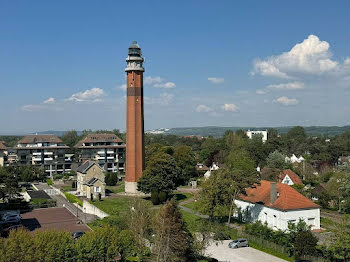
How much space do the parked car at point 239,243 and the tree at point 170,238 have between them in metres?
9.13

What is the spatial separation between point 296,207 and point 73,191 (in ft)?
144

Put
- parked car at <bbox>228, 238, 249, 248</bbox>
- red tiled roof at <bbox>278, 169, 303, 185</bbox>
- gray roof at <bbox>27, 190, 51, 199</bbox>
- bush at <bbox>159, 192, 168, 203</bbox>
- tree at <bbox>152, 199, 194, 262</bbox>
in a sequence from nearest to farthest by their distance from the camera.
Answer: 1. tree at <bbox>152, 199, 194, 262</bbox>
2. parked car at <bbox>228, 238, 249, 248</bbox>
3. bush at <bbox>159, 192, 168, 203</bbox>
4. gray roof at <bbox>27, 190, 51, 199</bbox>
5. red tiled roof at <bbox>278, 169, 303, 185</bbox>

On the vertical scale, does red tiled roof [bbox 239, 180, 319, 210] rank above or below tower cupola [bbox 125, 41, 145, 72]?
below

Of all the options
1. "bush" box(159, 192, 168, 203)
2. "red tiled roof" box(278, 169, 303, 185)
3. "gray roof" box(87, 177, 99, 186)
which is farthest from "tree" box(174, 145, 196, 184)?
"gray roof" box(87, 177, 99, 186)

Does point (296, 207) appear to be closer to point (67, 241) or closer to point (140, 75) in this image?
point (67, 241)

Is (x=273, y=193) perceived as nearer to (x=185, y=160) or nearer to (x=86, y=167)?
(x=86, y=167)

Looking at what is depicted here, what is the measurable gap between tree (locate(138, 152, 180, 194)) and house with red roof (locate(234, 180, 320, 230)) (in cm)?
1637

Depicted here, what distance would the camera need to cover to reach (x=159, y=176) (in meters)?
59.3

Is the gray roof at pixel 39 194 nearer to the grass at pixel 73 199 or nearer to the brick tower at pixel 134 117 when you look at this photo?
the grass at pixel 73 199

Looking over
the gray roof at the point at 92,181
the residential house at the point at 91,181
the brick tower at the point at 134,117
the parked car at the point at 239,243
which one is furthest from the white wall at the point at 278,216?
the gray roof at the point at 92,181

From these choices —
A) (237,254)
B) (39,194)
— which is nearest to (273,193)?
(237,254)

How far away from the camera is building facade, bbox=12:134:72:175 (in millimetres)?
89688

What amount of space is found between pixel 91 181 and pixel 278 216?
117ft

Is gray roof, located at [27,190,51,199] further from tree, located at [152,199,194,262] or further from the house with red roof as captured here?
tree, located at [152,199,194,262]
